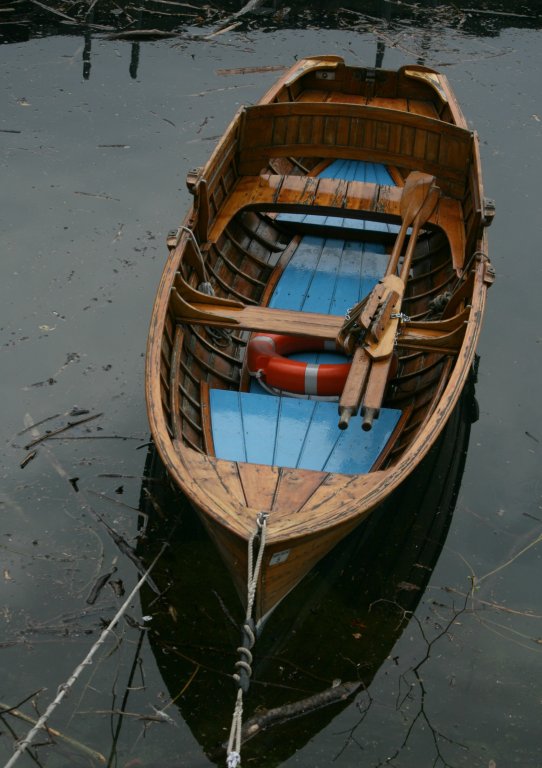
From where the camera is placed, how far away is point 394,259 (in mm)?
9594

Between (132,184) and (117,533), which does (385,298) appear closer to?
(117,533)

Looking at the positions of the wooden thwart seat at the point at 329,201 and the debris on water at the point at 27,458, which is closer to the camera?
the debris on water at the point at 27,458

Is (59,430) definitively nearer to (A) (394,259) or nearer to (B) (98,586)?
(B) (98,586)

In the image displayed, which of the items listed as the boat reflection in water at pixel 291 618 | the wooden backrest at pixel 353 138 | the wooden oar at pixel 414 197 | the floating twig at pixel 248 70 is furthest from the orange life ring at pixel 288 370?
the floating twig at pixel 248 70

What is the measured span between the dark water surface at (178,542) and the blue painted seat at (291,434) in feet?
2.81

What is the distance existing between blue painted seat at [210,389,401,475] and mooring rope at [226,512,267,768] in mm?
1445

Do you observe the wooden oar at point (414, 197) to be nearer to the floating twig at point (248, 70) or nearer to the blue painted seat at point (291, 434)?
the blue painted seat at point (291, 434)

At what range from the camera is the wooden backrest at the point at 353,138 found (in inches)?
429

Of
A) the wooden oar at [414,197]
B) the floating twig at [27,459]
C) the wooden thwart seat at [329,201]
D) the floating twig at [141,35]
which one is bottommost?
the floating twig at [27,459]

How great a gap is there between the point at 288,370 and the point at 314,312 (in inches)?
50.3

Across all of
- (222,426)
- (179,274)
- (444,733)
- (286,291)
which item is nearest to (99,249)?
(286,291)

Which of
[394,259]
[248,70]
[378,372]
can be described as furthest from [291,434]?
[248,70]

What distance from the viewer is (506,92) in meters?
16.2

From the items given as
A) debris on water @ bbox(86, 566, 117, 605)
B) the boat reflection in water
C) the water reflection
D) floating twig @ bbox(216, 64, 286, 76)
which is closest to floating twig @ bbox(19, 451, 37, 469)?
the boat reflection in water
